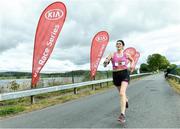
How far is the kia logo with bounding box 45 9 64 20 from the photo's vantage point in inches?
553

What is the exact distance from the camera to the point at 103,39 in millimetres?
22781

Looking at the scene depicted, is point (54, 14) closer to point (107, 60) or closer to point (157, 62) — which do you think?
point (107, 60)

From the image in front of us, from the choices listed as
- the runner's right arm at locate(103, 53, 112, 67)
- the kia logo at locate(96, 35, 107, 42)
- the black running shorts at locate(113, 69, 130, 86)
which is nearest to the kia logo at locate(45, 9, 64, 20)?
the runner's right arm at locate(103, 53, 112, 67)

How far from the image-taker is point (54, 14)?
1416cm

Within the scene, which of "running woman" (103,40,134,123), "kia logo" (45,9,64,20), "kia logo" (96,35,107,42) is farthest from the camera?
"kia logo" (96,35,107,42)

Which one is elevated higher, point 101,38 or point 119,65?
point 101,38

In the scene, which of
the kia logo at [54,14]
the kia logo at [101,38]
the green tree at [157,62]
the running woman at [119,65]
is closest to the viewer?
the running woman at [119,65]

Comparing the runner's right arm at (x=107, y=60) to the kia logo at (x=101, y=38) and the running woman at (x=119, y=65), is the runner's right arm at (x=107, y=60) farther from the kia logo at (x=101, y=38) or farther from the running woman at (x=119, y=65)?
the kia logo at (x=101, y=38)

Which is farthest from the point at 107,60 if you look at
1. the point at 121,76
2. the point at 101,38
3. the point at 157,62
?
the point at 157,62

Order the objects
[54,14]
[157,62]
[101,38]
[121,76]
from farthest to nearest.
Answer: [157,62] → [101,38] → [54,14] → [121,76]

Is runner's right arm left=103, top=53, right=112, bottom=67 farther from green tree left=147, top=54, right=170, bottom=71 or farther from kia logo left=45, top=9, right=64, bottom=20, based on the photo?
green tree left=147, top=54, right=170, bottom=71

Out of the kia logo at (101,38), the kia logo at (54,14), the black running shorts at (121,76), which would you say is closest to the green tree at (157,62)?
the kia logo at (101,38)

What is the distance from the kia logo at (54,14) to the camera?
14.0 meters

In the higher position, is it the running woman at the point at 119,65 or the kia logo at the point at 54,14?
the kia logo at the point at 54,14
